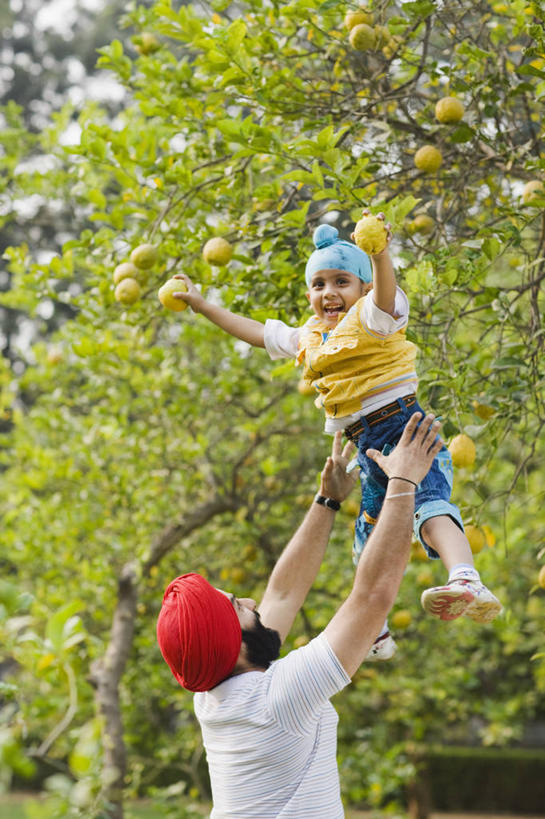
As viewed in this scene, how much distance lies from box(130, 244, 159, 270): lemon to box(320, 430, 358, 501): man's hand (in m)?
0.88

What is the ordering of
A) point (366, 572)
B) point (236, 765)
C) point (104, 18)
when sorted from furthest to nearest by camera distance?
point (104, 18) < point (236, 765) < point (366, 572)

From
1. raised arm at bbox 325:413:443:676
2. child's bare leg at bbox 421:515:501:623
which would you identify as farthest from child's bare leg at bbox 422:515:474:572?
raised arm at bbox 325:413:443:676

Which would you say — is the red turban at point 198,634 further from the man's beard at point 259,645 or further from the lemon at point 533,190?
the lemon at point 533,190

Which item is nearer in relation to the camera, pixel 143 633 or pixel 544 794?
pixel 143 633

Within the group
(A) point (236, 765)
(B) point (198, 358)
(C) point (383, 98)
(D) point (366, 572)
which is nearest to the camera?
(D) point (366, 572)

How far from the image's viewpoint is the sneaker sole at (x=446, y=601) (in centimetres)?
188

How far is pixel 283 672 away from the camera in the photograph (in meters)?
1.92

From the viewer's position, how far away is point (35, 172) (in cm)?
491

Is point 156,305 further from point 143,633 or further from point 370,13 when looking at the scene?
point 143,633

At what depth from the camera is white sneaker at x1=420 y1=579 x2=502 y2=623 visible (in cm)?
188

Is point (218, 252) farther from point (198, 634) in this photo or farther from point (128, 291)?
point (198, 634)

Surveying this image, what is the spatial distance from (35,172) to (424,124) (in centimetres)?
251

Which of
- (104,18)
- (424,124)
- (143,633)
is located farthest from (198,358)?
(104,18)

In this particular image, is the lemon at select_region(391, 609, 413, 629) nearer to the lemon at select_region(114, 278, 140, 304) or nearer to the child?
the child
